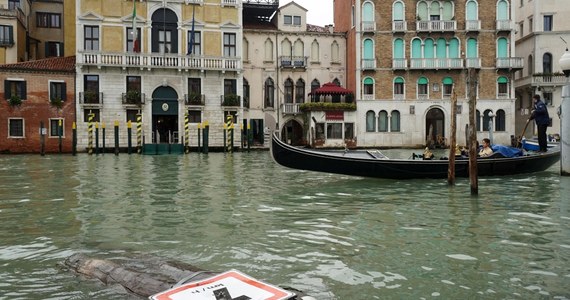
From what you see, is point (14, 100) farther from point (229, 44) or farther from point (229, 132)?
point (229, 44)

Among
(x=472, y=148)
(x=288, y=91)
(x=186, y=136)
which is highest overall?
(x=288, y=91)

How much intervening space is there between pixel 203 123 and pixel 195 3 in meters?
5.92

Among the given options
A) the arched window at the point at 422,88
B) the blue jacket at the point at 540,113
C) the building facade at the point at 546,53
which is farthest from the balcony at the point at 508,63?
the blue jacket at the point at 540,113

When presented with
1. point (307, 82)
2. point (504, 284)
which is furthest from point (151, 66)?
point (504, 284)

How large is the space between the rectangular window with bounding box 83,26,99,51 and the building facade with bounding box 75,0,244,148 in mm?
44

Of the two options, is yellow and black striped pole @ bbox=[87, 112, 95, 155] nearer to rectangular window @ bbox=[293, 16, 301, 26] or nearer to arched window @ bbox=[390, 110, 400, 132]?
rectangular window @ bbox=[293, 16, 301, 26]

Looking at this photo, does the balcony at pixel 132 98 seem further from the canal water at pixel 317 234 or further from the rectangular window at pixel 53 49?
the canal water at pixel 317 234

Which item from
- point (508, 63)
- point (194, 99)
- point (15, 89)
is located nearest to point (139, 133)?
point (194, 99)

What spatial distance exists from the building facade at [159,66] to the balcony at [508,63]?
13564mm

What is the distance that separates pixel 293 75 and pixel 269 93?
5.47 ft

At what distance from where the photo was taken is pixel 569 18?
3088 centimetres

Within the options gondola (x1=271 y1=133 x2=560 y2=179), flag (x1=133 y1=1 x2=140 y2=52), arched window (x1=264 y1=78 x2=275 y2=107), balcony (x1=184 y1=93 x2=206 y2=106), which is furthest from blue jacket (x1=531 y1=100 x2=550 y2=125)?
arched window (x1=264 y1=78 x2=275 y2=107)

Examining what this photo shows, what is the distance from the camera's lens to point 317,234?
6254 millimetres

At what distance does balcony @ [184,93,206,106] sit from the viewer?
1036 inches
